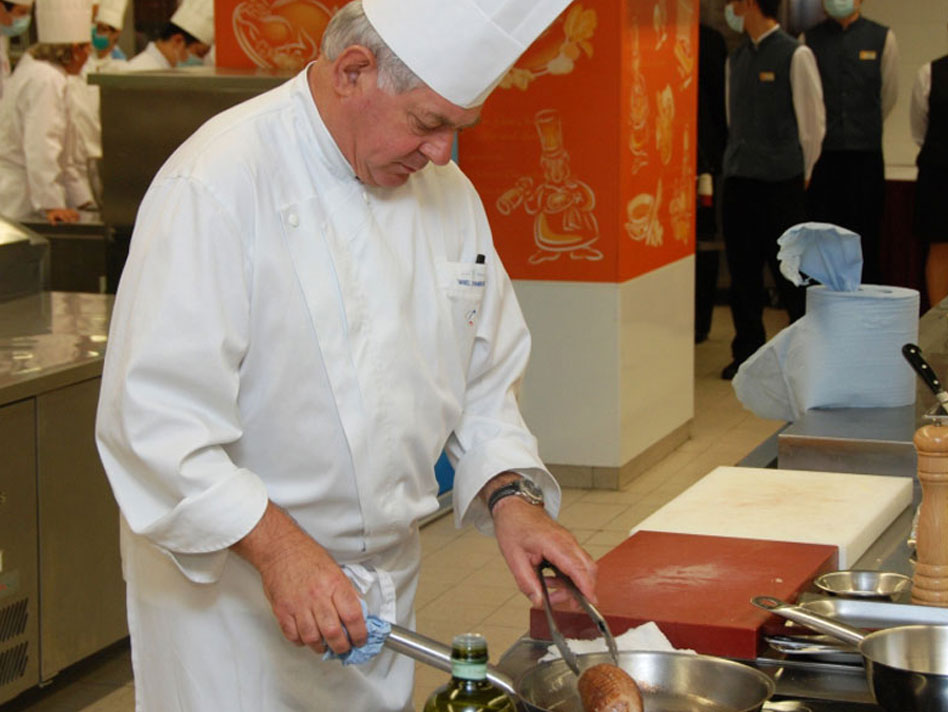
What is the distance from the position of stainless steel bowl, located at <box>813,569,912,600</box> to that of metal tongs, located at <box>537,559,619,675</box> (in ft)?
1.09

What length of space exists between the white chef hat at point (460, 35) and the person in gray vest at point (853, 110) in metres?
6.10

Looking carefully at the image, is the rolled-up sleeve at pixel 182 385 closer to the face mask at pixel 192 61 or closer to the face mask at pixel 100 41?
the face mask at pixel 192 61

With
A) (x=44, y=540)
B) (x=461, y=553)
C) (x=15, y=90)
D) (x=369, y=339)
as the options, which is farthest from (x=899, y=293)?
(x=15, y=90)

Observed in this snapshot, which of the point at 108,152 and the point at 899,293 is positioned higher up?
the point at 108,152

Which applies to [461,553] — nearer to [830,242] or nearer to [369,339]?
[830,242]

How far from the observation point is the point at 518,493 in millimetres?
1866

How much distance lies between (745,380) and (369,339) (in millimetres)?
1256


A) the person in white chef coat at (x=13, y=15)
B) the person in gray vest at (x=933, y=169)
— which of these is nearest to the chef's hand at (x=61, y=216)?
the person in white chef coat at (x=13, y=15)

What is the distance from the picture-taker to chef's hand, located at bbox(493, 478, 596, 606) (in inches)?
65.8

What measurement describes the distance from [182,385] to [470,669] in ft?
1.75

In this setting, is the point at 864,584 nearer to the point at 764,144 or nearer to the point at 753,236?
the point at 764,144

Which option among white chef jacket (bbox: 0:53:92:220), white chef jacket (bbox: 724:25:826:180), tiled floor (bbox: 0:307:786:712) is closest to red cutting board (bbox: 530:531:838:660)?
A: tiled floor (bbox: 0:307:786:712)

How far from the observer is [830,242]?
2664mm

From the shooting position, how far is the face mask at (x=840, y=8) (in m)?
7.75
